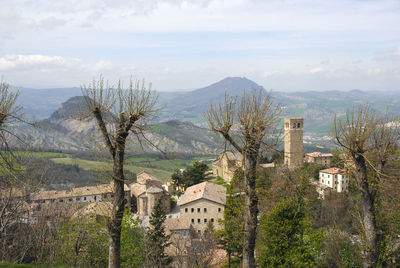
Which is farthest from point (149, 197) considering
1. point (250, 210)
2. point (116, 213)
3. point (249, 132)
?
point (116, 213)

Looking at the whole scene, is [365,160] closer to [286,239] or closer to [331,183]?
[286,239]

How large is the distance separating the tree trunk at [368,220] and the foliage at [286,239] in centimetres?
477

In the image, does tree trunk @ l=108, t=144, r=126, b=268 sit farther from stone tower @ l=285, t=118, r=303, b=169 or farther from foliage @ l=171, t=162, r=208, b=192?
stone tower @ l=285, t=118, r=303, b=169

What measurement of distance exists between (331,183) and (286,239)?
145 feet

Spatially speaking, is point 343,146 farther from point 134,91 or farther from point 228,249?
point 228,249

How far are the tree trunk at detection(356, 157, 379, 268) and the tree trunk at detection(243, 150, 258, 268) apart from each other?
13.9 ft

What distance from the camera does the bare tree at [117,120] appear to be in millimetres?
11375

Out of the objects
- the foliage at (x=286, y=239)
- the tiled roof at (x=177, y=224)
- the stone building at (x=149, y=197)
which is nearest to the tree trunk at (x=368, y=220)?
the foliage at (x=286, y=239)

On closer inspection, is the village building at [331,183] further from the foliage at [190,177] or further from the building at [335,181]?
the foliage at [190,177]

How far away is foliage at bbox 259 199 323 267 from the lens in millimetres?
18297

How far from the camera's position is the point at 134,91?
485 inches

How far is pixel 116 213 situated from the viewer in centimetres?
1145

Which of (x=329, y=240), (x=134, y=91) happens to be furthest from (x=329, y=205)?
(x=134, y=91)

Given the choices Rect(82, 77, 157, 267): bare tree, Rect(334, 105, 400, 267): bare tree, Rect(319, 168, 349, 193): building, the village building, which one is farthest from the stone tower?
Rect(82, 77, 157, 267): bare tree
